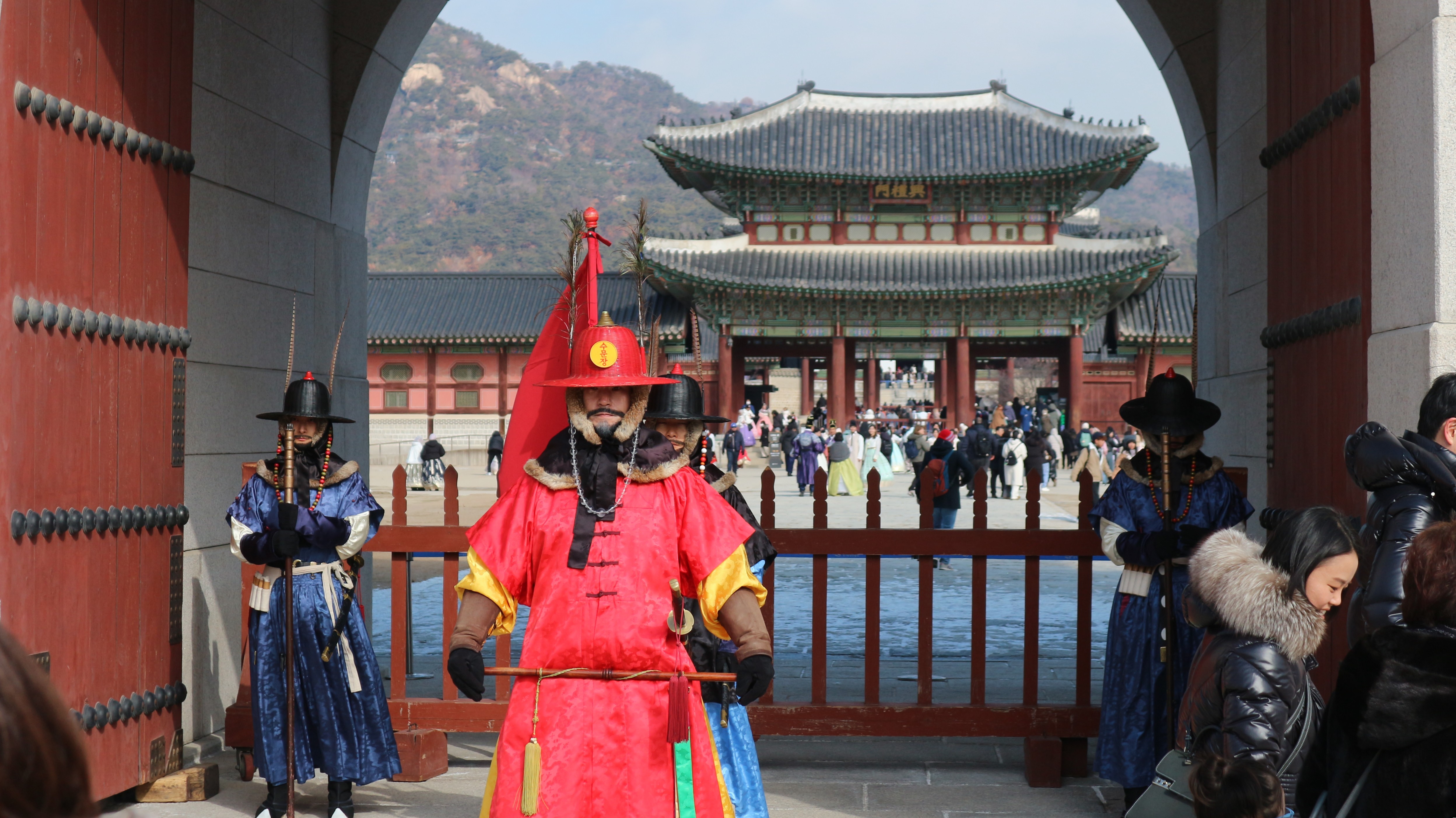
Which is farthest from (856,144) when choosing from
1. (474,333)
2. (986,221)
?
(474,333)

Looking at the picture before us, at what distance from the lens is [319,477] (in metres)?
4.00

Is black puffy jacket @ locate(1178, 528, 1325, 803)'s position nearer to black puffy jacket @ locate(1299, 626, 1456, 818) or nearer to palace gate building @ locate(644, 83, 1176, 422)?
black puffy jacket @ locate(1299, 626, 1456, 818)

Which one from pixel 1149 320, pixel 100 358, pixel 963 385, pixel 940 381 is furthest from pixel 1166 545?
pixel 940 381

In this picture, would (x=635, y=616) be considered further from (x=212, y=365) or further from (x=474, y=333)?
(x=474, y=333)

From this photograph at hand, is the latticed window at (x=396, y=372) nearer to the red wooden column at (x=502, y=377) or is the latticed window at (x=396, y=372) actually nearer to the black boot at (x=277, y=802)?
the red wooden column at (x=502, y=377)

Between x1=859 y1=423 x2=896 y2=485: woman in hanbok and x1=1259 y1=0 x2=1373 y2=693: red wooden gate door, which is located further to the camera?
x1=859 y1=423 x2=896 y2=485: woman in hanbok

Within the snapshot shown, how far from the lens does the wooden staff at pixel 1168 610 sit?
3576 millimetres

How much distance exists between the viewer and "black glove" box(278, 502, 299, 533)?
12.2ft

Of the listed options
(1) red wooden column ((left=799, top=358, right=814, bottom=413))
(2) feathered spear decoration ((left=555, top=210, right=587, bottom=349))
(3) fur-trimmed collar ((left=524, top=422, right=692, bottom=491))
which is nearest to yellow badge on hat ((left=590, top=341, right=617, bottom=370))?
(3) fur-trimmed collar ((left=524, top=422, right=692, bottom=491))

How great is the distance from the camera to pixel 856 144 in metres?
26.8

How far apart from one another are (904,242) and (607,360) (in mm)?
24169

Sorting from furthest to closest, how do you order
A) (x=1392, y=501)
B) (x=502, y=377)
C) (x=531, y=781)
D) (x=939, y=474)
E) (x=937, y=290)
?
(x=502, y=377), (x=937, y=290), (x=939, y=474), (x=531, y=781), (x=1392, y=501)

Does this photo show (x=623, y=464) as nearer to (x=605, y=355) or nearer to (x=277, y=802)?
(x=605, y=355)

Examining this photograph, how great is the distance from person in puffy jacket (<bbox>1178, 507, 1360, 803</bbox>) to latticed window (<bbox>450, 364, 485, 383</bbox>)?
1067 inches
